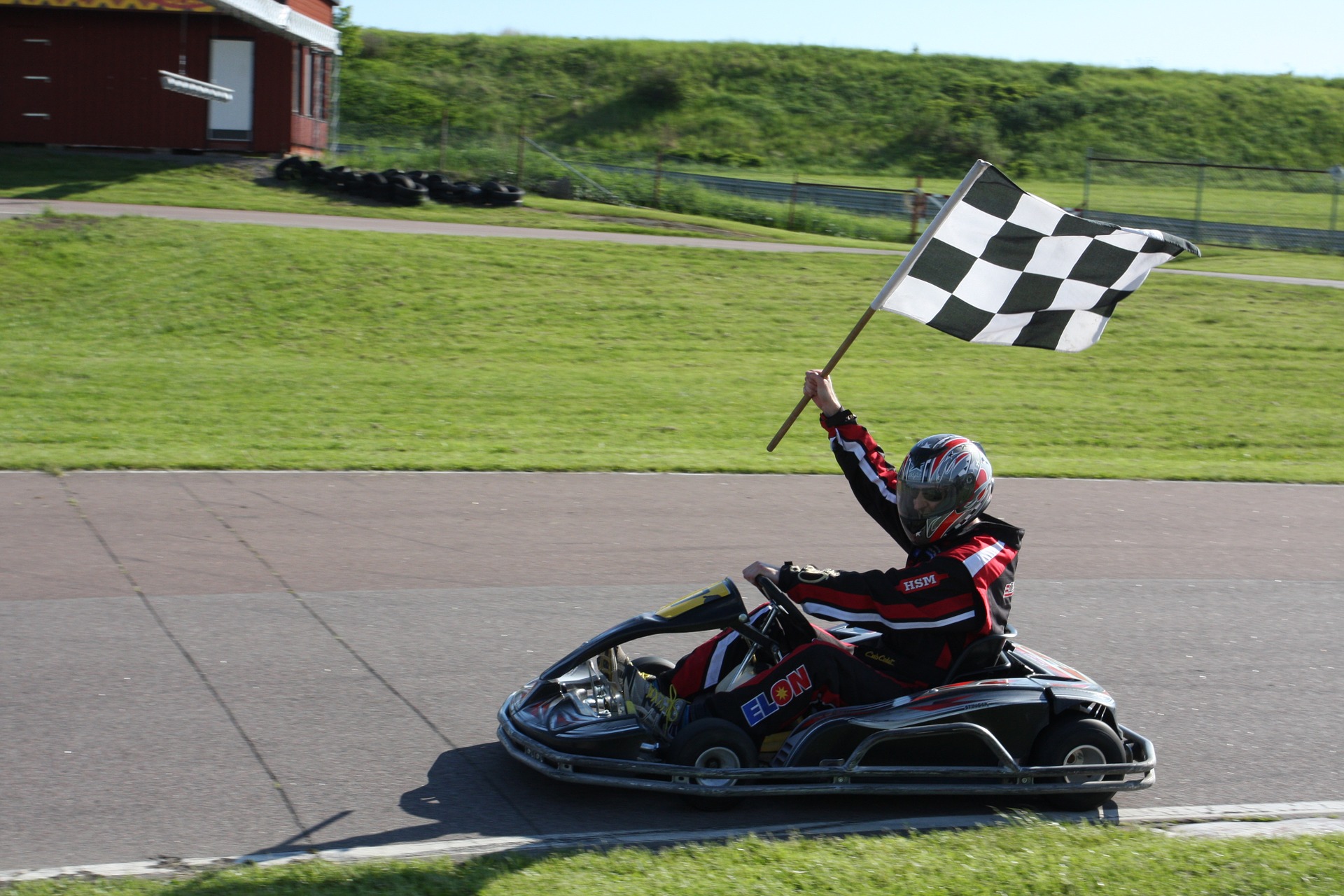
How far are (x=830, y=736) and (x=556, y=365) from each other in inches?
412

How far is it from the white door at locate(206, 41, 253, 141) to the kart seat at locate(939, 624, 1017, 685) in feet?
86.9

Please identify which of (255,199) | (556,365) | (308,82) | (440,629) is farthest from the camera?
(308,82)

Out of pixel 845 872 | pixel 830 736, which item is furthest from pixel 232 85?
pixel 845 872

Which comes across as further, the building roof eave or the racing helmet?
the building roof eave

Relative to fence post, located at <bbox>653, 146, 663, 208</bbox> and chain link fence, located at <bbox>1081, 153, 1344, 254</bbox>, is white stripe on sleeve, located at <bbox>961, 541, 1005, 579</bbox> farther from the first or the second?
fence post, located at <bbox>653, 146, 663, 208</bbox>

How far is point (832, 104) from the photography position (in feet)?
179

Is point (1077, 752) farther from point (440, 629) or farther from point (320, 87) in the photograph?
A: point (320, 87)

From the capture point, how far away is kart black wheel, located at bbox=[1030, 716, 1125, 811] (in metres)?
4.48

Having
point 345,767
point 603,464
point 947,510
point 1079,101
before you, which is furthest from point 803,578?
point 1079,101

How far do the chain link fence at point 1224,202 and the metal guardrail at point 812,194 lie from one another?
4.36 m

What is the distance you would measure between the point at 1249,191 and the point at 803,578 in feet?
133

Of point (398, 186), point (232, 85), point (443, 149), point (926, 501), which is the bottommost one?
point (926, 501)

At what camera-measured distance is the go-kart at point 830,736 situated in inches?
168

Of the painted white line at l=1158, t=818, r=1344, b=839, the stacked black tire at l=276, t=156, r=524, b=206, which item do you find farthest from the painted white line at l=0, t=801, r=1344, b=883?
the stacked black tire at l=276, t=156, r=524, b=206
